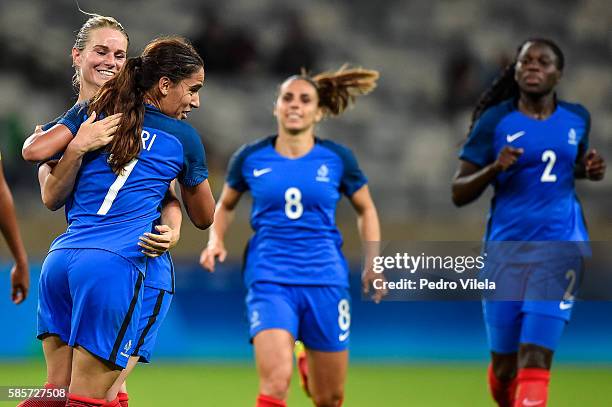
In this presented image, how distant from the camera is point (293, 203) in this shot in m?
6.75

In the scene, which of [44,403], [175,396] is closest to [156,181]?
[44,403]

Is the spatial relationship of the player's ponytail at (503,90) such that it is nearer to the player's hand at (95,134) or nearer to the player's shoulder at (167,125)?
the player's shoulder at (167,125)

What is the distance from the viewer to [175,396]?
902cm

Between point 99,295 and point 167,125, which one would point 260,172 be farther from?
point 99,295

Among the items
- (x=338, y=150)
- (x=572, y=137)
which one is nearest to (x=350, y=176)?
(x=338, y=150)

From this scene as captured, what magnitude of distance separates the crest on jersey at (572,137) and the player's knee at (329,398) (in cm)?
210

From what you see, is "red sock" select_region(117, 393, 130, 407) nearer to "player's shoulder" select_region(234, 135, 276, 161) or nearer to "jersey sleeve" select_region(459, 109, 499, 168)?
"player's shoulder" select_region(234, 135, 276, 161)

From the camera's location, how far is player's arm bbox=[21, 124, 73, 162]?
421cm

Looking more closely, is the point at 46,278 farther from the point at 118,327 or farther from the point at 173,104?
the point at 173,104

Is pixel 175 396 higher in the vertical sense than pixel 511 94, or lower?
lower

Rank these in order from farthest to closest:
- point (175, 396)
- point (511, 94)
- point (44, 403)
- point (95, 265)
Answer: point (175, 396) → point (511, 94) → point (44, 403) → point (95, 265)

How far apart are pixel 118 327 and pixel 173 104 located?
95 cm

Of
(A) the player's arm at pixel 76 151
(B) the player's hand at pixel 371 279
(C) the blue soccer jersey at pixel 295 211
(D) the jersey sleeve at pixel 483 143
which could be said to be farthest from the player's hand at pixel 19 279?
(D) the jersey sleeve at pixel 483 143

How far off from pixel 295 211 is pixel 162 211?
216 cm
